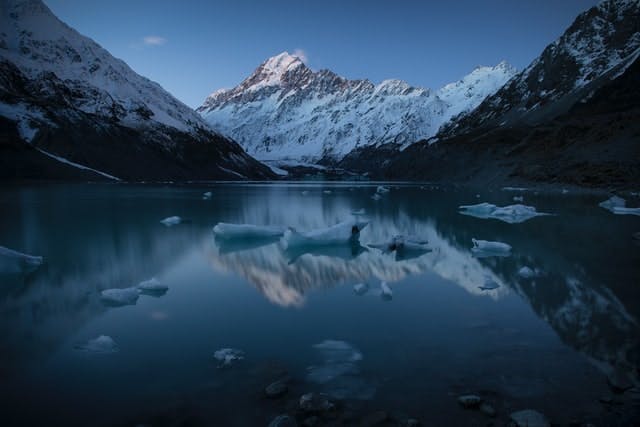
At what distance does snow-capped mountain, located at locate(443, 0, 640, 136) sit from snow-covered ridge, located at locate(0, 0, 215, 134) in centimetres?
13289

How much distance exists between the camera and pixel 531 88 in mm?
150625

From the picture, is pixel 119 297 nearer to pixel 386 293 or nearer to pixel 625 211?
pixel 386 293

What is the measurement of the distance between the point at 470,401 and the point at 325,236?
12903 mm

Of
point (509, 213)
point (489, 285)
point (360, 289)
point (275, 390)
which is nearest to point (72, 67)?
point (509, 213)

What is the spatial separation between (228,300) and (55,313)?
362cm

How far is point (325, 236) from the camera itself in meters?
18.2

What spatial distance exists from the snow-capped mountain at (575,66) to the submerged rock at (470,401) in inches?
4827

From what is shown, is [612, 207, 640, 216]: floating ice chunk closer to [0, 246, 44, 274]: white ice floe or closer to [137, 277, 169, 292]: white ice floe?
[137, 277, 169, 292]: white ice floe

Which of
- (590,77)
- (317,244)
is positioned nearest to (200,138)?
(590,77)

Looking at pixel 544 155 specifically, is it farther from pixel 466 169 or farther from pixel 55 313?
pixel 55 313

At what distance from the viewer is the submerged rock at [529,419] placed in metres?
4.91

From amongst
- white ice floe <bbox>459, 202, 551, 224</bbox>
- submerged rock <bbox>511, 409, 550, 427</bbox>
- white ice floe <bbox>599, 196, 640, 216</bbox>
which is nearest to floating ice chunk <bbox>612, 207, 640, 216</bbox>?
white ice floe <bbox>599, 196, 640, 216</bbox>

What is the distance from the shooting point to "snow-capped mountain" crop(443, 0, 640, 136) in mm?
118562

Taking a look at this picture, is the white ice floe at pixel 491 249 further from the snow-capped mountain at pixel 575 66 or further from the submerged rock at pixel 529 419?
the snow-capped mountain at pixel 575 66
